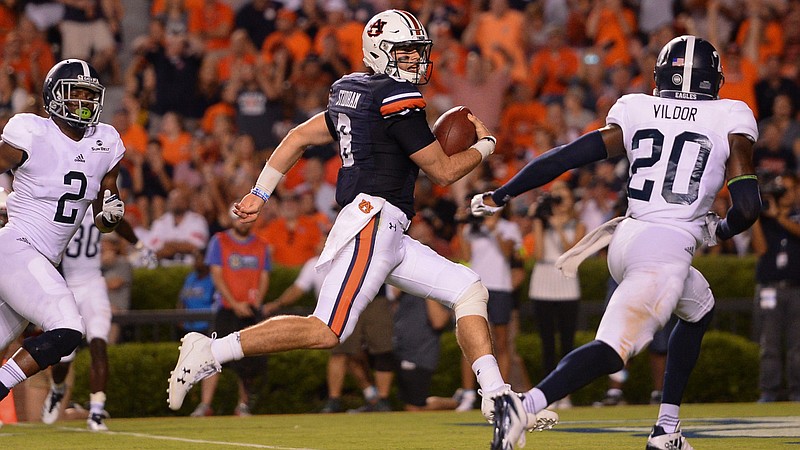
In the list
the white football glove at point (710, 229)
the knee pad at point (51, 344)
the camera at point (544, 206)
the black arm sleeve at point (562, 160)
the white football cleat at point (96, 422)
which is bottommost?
the white football cleat at point (96, 422)

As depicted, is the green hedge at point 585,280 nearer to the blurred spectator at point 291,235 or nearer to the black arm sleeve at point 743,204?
the blurred spectator at point 291,235

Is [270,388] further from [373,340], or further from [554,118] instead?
[554,118]

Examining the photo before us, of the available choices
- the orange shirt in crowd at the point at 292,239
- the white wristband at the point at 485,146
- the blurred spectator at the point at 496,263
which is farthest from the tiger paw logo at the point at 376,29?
the orange shirt in crowd at the point at 292,239

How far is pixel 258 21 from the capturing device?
55.6 ft

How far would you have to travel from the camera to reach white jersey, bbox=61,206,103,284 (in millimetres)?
9977

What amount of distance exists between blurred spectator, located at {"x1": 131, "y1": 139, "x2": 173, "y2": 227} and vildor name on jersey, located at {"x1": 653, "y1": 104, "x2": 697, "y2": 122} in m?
9.03

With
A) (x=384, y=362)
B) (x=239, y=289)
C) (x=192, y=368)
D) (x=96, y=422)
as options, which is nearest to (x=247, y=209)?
(x=192, y=368)

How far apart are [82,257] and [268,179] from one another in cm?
368

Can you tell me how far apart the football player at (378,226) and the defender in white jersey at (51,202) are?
46.9 inches

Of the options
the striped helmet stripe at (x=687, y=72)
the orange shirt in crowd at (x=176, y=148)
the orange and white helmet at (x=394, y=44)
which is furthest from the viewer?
the orange shirt in crowd at (x=176, y=148)

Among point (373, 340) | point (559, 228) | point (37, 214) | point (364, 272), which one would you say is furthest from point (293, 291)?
point (364, 272)

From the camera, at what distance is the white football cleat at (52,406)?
9742 millimetres

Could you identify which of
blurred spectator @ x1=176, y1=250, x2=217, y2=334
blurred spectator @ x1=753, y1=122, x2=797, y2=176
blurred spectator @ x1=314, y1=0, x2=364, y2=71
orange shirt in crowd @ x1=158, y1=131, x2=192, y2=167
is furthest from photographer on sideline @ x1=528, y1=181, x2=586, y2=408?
blurred spectator @ x1=314, y1=0, x2=364, y2=71

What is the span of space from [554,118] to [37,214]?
9.25m
